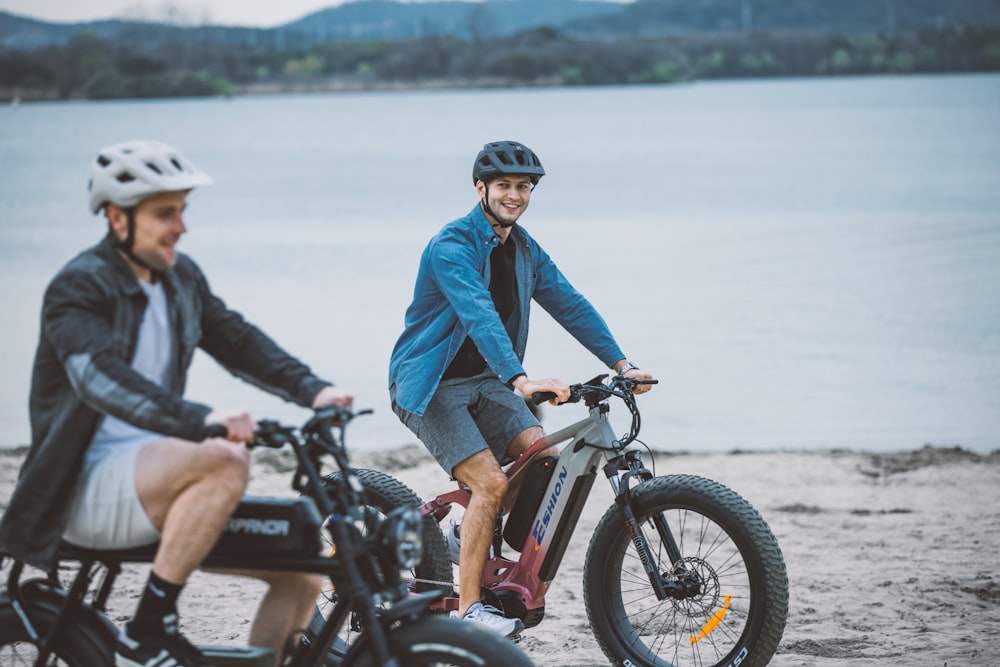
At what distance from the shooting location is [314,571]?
378 cm

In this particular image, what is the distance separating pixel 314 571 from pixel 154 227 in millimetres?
999

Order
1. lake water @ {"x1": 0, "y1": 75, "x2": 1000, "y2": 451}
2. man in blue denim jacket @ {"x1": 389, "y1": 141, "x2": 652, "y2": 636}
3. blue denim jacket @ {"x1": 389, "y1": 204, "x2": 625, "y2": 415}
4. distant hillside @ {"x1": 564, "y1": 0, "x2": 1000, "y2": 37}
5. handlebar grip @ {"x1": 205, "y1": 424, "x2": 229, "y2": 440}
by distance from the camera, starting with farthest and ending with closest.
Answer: distant hillside @ {"x1": 564, "y1": 0, "x2": 1000, "y2": 37} < lake water @ {"x1": 0, "y1": 75, "x2": 1000, "y2": 451} < man in blue denim jacket @ {"x1": 389, "y1": 141, "x2": 652, "y2": 636} < blue denim jacket @ {"x1": 389, "y1": 204, "x2": 625, "y2": 415} < handlebar grip @ {"x1": 205, "y1": 424, "x2": 229, "y2": 440}

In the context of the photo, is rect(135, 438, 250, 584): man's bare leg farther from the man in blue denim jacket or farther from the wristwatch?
the wristwatch

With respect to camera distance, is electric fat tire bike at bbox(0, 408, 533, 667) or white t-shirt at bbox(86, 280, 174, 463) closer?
electric fat tire bike at bbox(0, 408, 533, 667)

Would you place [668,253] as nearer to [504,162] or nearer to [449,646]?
[504,162]

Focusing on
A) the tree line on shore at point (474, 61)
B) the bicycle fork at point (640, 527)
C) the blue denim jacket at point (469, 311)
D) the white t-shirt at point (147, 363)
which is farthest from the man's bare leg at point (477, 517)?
the tree line on shore at point (474, 61)

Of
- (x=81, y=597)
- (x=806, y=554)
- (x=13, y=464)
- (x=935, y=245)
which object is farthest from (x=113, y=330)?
(x=935, y=245)

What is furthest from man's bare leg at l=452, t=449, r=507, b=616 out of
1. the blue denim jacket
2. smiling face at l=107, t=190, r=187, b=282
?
smiling face at l=107, t=190, r=187, b=282

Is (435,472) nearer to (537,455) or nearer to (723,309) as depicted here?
(537,455)

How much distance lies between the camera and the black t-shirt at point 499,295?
17.9 feet

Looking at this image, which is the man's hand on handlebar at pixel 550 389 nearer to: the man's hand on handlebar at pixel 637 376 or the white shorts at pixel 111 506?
the man's hand on handlebar at pixel 637 376

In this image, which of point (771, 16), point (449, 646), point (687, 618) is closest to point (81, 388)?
point (449, 646)

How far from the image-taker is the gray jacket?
3537 millimetres

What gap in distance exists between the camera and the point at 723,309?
18.5 m
